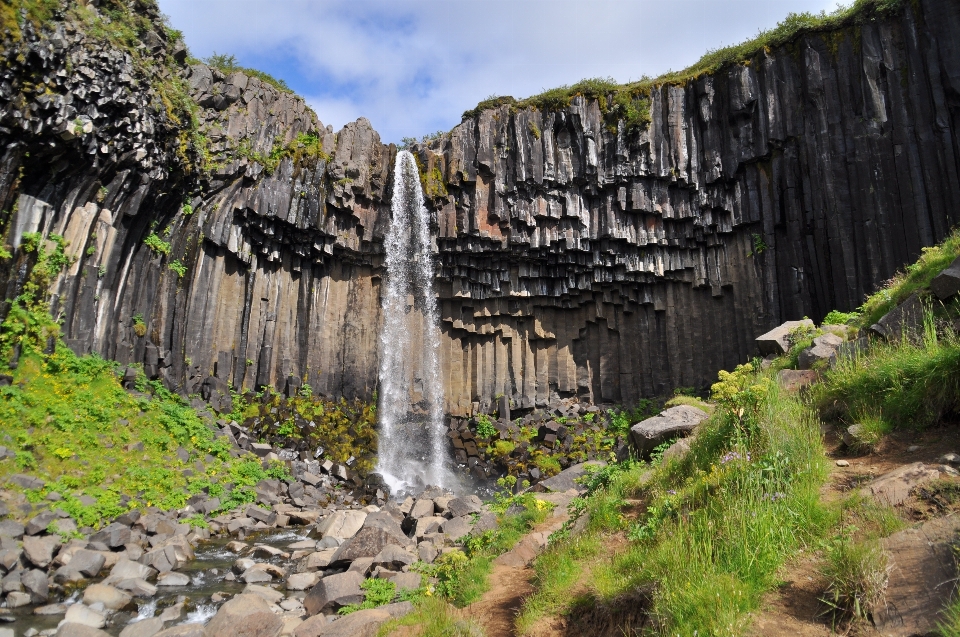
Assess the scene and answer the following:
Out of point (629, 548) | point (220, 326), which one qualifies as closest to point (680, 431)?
point (629, 548)

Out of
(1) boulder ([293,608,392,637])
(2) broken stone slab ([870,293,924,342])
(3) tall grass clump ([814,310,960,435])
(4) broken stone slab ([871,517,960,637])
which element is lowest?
(1) boulder ([293,608,392,637])

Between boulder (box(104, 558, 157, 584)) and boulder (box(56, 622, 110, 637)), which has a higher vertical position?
boulder (box(104, 558, 157, 584))

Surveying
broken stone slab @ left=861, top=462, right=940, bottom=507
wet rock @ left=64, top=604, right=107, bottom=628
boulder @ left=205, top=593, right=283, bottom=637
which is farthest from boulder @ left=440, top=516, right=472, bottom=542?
broken stone slab @ left=861, top=462, right=940, bottom=507

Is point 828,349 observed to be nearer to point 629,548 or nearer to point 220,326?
point 629,548

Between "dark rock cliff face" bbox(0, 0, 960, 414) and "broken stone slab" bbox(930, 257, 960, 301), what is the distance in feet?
41.1

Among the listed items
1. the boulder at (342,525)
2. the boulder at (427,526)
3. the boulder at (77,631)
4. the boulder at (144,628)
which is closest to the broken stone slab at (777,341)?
the boulder at (427,526)

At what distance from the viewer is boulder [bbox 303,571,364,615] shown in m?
7.82

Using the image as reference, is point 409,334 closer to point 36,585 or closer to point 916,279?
point 36,585

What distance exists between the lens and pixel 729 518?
14.7ft

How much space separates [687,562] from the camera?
4219 mm

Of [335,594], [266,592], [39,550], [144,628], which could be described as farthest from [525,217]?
[144,628]

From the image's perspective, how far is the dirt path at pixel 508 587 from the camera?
540cm

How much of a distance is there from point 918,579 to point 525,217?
20.5 metres

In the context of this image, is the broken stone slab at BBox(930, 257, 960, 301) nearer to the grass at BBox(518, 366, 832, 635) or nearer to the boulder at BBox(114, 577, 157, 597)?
the grass at BBox(518, 366, 832, 635)
